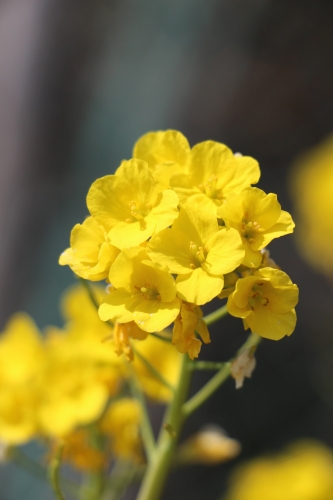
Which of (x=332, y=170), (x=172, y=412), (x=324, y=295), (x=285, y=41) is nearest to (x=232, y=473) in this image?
(x=324, y=295)

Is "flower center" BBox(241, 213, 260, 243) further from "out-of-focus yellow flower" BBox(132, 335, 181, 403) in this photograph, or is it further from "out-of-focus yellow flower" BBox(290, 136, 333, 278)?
"out-of-focus yellow flower" BBox(290, 136, 333, 278)

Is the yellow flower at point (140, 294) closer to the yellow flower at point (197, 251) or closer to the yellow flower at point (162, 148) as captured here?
the yellow flower at point (197, 251)

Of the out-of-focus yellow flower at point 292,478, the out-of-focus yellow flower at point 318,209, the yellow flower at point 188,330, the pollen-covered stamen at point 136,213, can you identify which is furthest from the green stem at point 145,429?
the out-of-focus yellow flower at point 318,209

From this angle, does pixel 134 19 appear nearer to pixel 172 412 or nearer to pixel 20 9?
pixel 20 9

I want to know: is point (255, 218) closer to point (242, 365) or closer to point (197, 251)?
point (197, 251)

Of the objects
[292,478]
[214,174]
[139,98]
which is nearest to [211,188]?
[214,174]
